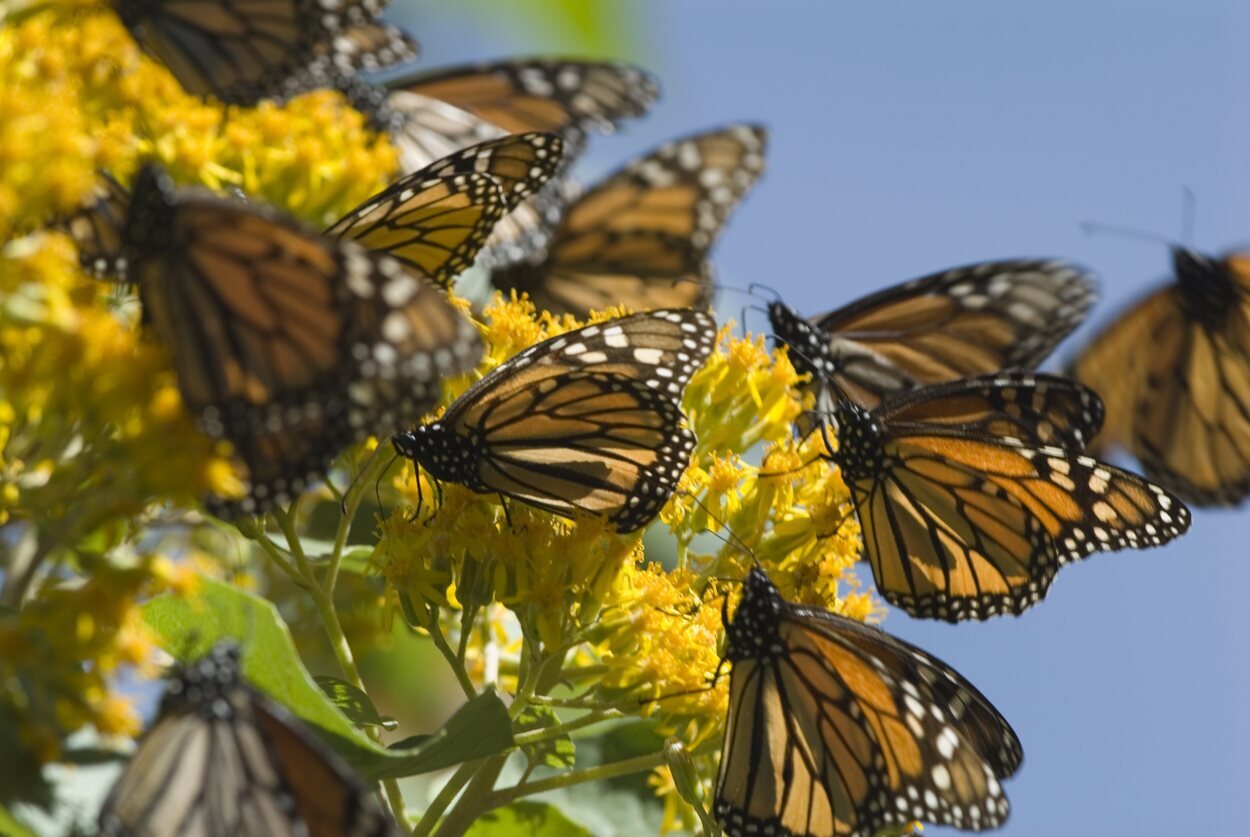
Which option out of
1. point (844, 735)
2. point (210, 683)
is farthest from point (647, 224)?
point (210, 683)

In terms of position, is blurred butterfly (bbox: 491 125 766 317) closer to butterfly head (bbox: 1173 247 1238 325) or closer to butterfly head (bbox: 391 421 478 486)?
butterfly head (bbox: 1173 247 1238 325)

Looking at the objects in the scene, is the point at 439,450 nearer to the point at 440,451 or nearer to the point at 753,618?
the point at 440,451

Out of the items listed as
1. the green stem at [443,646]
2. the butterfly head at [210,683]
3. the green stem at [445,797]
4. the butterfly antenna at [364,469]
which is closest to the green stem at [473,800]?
the green stem at [445,797]

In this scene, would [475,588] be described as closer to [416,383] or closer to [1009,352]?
[416,383]

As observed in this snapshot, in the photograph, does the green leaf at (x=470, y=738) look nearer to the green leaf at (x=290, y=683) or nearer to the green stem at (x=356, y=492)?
the green leaf at (x=290, y=683)

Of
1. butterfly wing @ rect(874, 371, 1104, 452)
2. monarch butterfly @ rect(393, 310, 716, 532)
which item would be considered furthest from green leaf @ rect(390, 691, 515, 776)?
butterfly wing @ rect(874, 371, 1104, 452)

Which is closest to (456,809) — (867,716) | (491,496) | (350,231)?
(491,496)
